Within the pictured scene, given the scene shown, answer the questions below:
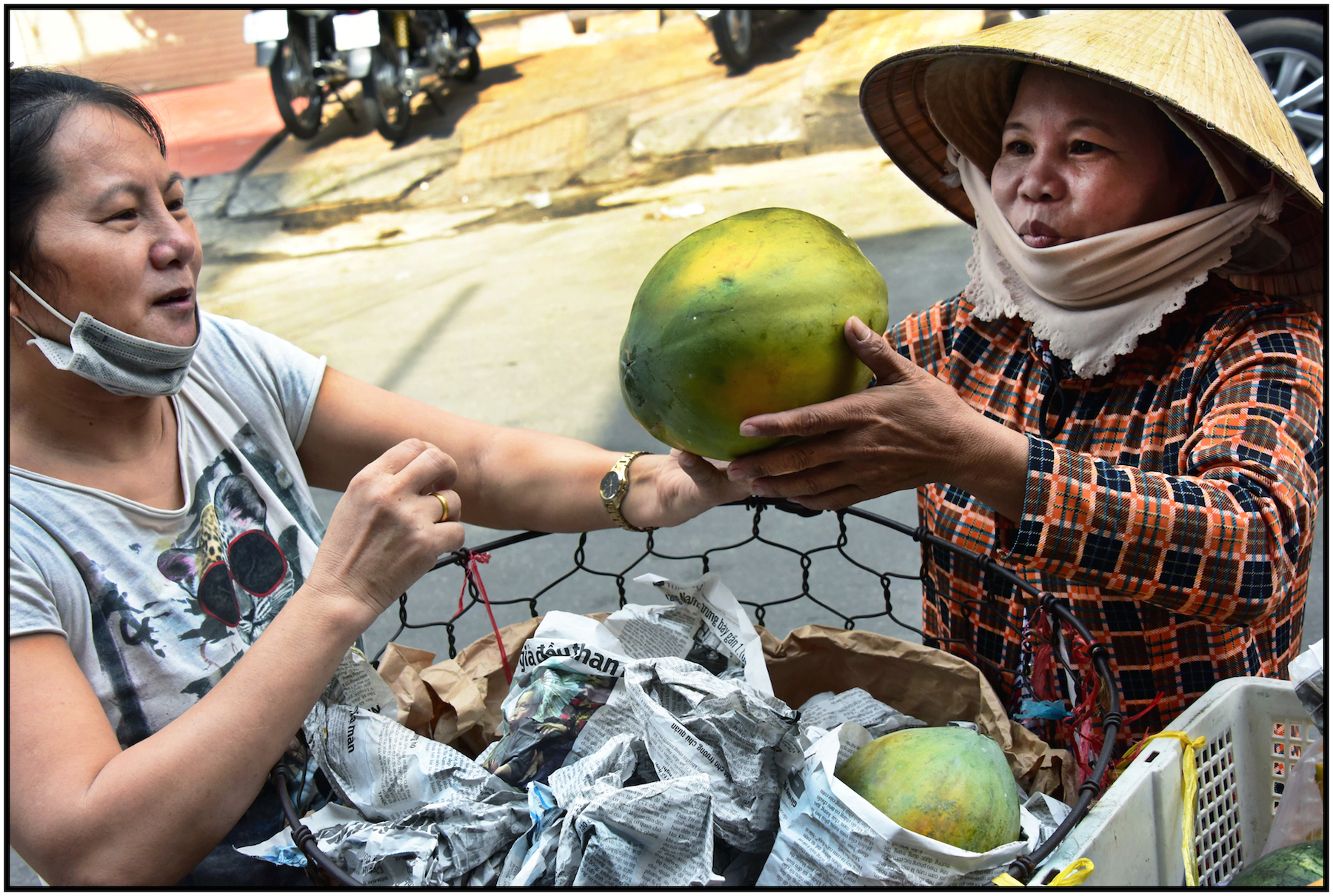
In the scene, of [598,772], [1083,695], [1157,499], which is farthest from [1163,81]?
[598,772]

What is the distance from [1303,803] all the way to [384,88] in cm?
835

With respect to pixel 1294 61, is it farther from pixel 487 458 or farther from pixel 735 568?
pixel 487 458

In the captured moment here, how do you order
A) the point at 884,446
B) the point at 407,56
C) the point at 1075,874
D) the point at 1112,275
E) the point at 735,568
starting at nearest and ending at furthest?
the point at 1075,874, the point at 884,446, the point at 1112,275, the point at 735,568, the point at 407,56

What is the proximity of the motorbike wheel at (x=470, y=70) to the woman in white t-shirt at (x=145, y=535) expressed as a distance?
851 cm

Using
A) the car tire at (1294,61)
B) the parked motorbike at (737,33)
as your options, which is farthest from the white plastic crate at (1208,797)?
the parked motorbike at (737,33)

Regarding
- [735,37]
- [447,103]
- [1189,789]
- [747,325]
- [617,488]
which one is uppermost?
[747,325]

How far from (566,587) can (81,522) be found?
2193 mm

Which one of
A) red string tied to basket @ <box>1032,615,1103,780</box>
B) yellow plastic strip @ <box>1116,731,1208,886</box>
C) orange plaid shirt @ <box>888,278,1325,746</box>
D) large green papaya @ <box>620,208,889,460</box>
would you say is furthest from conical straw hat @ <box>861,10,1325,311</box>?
yellow plastic strip @ <box>1116,731,1208,886</box>

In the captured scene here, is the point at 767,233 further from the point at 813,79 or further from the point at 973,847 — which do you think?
the point at 813,79

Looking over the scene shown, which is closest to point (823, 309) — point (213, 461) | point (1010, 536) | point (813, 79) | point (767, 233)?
point (767, 233)

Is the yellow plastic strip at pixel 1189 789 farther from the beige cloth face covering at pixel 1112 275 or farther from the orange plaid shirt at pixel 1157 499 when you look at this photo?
the beige cloth face covering at pixel 1112 275

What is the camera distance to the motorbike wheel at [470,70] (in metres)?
9.33

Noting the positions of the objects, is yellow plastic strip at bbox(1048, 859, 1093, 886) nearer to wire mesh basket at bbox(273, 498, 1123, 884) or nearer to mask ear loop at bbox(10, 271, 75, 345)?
mask ear loop at bbox(10, 271, 75, 345)

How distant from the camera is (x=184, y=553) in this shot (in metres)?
1.37
